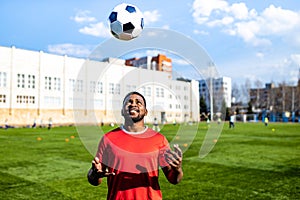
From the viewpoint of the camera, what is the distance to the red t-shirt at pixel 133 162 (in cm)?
253

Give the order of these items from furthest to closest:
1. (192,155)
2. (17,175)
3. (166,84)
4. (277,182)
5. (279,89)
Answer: (279,89)
(192,155)
(17,175)
(277,182)
(166,84)

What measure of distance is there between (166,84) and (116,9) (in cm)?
127

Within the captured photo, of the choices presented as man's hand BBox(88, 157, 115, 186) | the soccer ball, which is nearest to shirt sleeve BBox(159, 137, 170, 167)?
man's hand BBox(88, 157, 115, 186)

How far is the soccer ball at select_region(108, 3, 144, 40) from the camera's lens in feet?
11.6

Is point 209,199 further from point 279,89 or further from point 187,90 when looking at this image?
point 279,89

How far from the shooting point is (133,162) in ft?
8.34

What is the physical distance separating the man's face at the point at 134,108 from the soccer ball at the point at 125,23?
111cm

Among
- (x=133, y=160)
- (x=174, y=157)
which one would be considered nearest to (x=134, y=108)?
(x=133, y=160)

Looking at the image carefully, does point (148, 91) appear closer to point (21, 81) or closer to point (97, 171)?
point (97, 171)

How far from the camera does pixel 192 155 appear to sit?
11180mm

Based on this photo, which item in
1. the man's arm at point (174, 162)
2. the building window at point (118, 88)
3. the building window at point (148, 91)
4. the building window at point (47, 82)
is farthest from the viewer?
the building window at point (47, 82)

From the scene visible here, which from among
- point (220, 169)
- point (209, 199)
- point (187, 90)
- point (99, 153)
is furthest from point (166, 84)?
point (220, 169)

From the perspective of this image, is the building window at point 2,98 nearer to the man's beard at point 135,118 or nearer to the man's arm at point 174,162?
the man's beard at point 135,118

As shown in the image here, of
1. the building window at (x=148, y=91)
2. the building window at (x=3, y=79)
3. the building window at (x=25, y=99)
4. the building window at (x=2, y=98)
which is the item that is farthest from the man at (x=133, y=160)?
the building window at (x=25, y=99)
